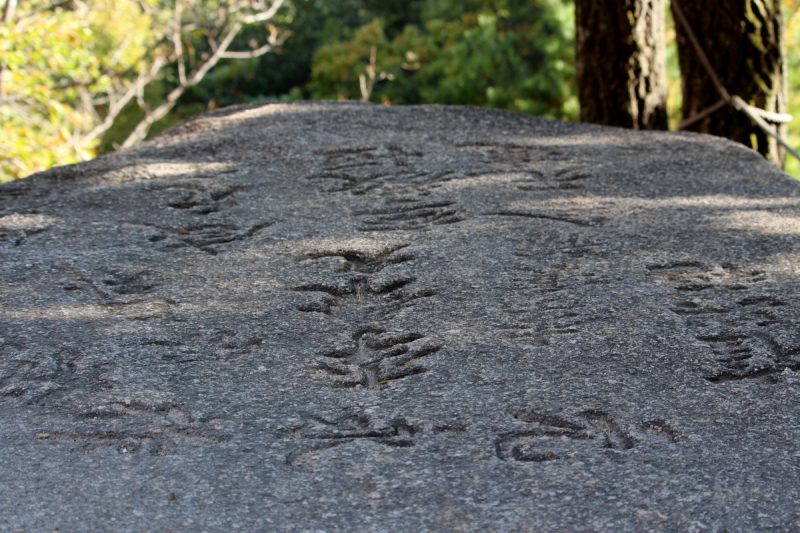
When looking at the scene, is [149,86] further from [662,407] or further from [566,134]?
[662,407]

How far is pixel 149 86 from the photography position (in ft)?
32.6

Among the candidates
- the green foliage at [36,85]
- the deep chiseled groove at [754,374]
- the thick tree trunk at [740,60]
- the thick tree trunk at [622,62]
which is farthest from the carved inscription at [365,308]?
the green foliage at [36,85]

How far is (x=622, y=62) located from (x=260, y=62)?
26.3 feet

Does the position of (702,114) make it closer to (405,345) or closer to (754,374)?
(754,374)

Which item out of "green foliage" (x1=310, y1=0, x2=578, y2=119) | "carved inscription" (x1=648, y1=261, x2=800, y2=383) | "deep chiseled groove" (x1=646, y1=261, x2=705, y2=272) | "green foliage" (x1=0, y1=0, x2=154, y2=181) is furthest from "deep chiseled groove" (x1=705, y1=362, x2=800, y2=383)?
"green foliage" (x1=310, y1=0, x2=578, y2=119)

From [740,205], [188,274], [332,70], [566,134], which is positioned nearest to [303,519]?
[188,274]

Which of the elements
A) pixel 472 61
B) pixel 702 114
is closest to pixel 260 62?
pixel 472 61

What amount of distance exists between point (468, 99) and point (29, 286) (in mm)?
5896

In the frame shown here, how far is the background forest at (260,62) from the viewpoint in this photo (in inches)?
180

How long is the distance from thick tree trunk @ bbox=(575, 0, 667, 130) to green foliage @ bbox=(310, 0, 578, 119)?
2.55 m

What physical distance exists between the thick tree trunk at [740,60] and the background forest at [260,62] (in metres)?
2.54

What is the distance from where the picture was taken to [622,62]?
3.76 metres

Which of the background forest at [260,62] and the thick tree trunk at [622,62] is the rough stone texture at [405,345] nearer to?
the thick tree trunk at [622,62]

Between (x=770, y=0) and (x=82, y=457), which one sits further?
(x=770, y=0)
